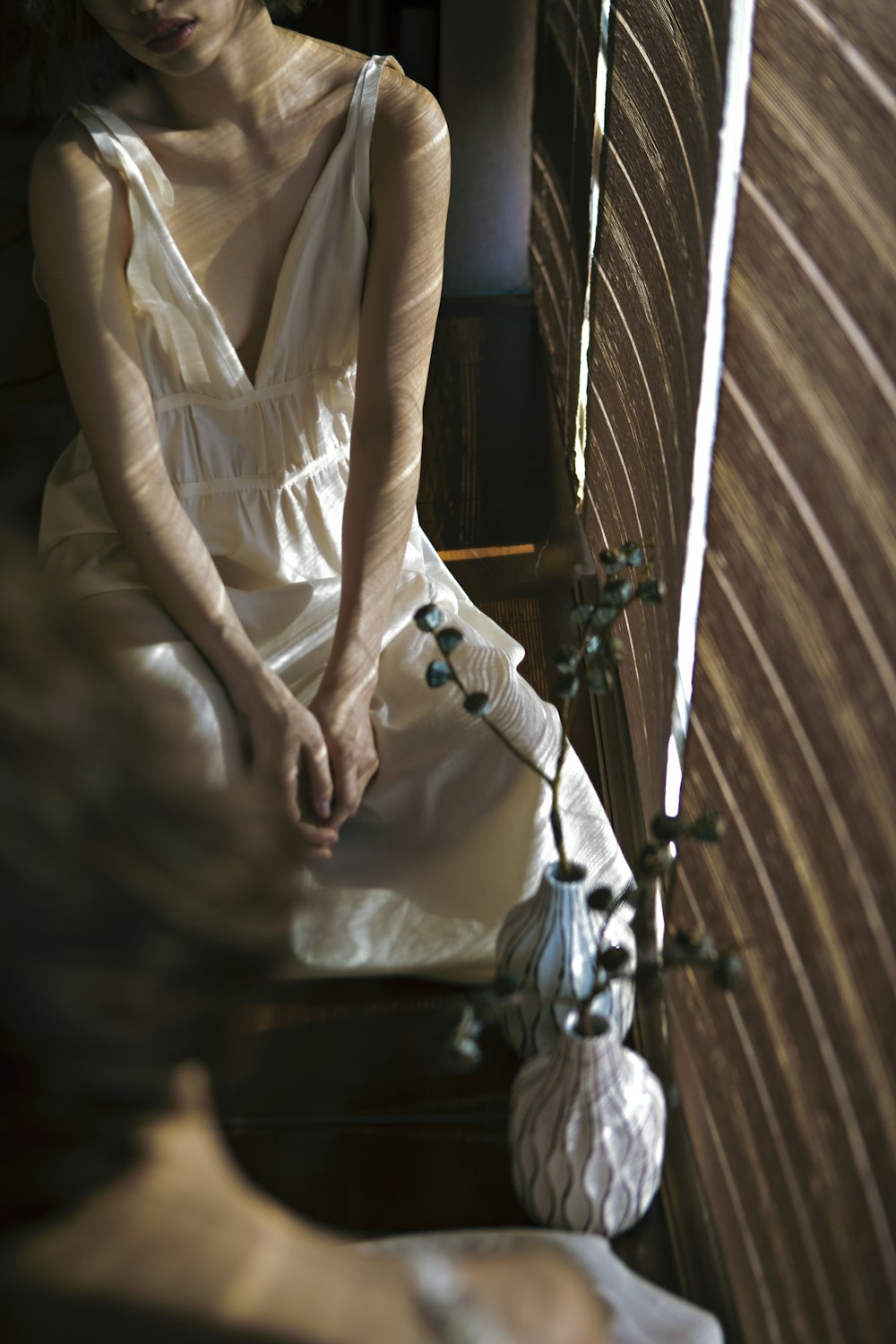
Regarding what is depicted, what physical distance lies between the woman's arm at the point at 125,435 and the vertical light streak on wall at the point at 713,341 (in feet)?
1.37

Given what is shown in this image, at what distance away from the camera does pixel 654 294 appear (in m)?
1.48

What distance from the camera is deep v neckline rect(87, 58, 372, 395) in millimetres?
1442

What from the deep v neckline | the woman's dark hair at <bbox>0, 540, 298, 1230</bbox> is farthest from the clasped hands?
the woman's dark hair at <bbox>0, 540, 298, 1230</bbox>

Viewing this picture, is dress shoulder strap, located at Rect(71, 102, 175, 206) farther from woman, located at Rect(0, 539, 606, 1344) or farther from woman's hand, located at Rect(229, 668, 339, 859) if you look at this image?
woman, located at Rect(0, 539, 606, 1344)

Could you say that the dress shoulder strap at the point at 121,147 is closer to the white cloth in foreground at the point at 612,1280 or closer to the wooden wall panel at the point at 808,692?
the wooden wall panel at the point at 808,692

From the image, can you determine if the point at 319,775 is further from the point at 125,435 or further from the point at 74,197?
the point at 74,197

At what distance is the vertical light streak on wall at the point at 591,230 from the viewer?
199 centimetres

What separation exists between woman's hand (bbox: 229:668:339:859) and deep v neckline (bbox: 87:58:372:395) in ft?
1.32

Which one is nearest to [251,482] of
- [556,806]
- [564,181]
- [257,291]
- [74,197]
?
[257,291]

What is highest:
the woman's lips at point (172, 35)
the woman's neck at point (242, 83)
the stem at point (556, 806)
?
the woman's lips at point (172, 35)

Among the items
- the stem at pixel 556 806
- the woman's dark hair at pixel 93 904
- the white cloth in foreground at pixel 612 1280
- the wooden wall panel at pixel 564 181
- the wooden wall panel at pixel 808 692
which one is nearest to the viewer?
the woman's dark hair at pixel 93 904

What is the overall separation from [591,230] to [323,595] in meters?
1.01

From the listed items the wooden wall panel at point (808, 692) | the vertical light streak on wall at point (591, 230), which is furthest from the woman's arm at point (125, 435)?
the vertical light streak on wall at point (591, 230)

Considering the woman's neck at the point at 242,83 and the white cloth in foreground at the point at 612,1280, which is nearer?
the white cloth in foreground at the point at 612,1280
